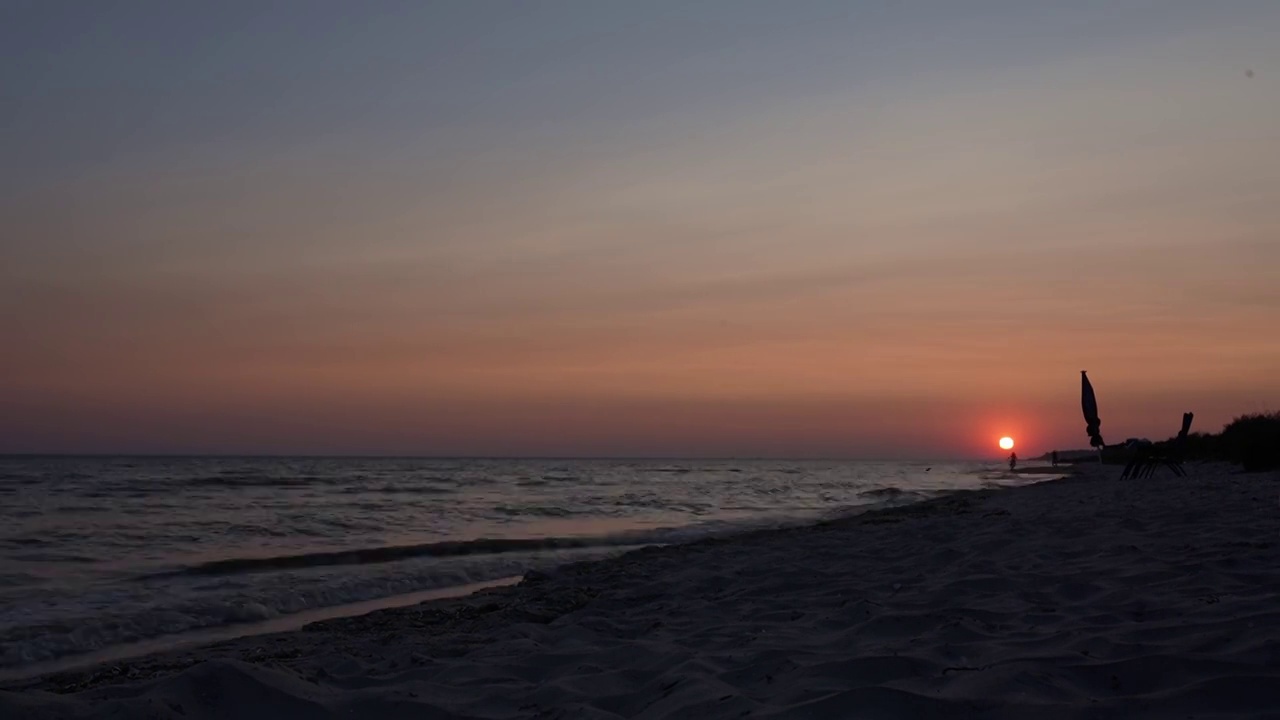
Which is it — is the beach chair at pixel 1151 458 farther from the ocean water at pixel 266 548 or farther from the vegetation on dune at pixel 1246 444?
the ocean water at pixel 266 548

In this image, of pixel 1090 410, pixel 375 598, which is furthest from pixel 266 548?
pixel 1090 410

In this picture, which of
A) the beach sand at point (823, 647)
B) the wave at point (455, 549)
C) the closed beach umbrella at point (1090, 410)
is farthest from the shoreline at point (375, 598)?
the closed beach umbrella at point (1090, 410)

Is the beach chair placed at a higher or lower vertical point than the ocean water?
higher

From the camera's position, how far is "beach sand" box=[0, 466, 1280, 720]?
337 centimetres

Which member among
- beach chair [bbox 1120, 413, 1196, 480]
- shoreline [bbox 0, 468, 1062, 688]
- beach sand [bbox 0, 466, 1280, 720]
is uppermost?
beach chair [bbox 1120, 413, 1196, 480]

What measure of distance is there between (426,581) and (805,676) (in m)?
6.84

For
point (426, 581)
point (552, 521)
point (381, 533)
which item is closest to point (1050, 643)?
point (426, 581)

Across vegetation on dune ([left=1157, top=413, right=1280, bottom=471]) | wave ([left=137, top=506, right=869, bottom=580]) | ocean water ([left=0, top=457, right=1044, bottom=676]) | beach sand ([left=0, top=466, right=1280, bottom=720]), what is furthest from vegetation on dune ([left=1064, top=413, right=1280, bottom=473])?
beach sand ([left=0, top=466, right=1280, bottom=720])

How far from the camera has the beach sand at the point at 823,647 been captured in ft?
11.1

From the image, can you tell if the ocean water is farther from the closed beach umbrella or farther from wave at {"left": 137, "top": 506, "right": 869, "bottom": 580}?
the closed beach umbrella

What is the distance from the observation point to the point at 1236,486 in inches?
473

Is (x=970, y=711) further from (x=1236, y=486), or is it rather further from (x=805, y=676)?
(x=1236, y=486)

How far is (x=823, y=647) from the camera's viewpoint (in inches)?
171

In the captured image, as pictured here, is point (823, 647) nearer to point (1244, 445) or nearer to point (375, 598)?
point (375, 598)
